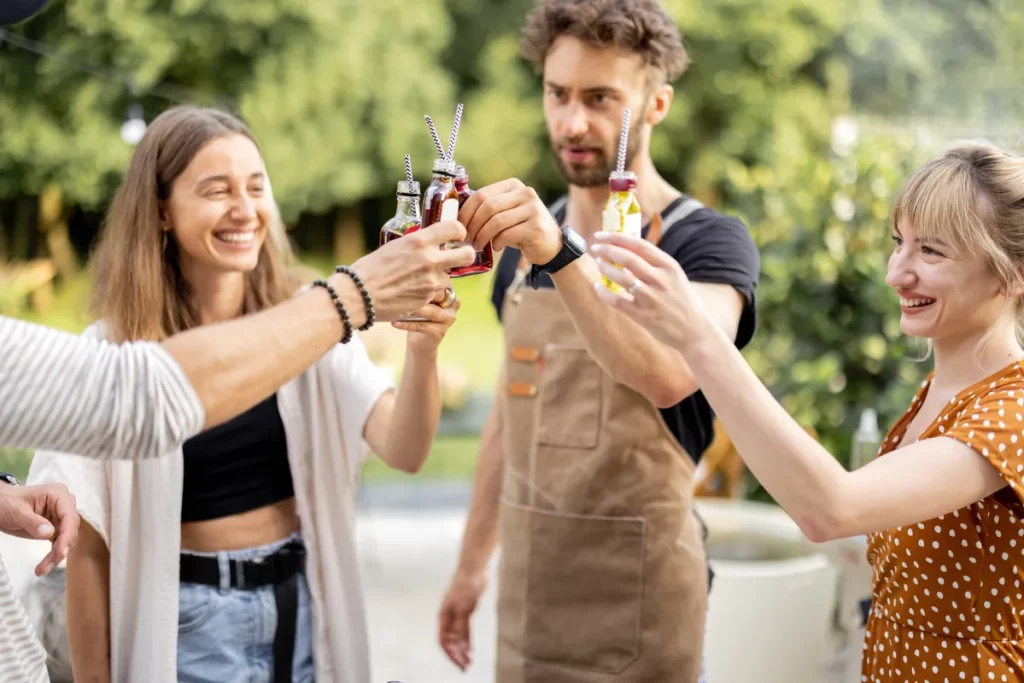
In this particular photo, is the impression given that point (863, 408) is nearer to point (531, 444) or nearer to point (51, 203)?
point (531, 444)

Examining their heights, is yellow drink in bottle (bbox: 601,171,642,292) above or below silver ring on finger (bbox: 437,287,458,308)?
above

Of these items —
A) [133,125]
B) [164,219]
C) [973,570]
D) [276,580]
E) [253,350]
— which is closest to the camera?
[253,350]

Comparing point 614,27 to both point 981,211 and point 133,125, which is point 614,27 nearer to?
point 981,211

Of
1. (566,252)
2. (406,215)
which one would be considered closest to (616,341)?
(566,252)

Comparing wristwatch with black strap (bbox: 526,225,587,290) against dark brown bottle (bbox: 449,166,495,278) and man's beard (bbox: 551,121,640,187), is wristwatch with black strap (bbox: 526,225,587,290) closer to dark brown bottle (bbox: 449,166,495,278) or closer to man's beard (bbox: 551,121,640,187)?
dark brown bottle (bbox: 449,166,495,278)

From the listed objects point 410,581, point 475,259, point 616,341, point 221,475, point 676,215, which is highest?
point 676,215

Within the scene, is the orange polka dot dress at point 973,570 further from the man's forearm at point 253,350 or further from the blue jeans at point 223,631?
the blue jeans at point 223,631

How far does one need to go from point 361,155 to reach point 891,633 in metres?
4.71

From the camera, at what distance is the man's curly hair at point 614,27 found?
5.93 feet

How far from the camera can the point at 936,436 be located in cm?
135

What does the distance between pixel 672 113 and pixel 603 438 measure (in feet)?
15.2

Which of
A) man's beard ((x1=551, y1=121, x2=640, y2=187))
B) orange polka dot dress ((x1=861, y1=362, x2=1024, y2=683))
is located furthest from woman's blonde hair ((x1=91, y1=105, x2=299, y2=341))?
orange polka dot dress ((x1=861, y1=362, x2=1024, y2=683))

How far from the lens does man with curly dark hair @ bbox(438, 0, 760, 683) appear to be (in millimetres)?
1758

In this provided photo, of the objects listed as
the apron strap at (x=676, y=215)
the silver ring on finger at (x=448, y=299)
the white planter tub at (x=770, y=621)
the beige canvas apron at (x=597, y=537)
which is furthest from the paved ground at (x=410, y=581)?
the apron strap at (x=676, y=215)
